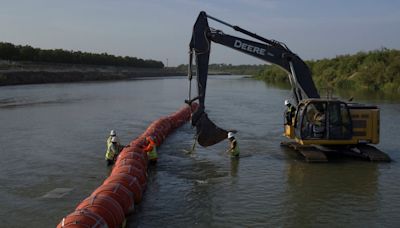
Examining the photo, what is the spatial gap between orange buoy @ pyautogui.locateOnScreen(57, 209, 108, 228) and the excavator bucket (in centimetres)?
822

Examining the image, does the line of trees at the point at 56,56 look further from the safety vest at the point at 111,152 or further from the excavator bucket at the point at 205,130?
the excavator bucket at the point at 205,130

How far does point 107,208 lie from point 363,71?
65386mm

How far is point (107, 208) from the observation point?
985 centimetres

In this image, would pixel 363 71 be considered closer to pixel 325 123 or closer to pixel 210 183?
pixel 325 123

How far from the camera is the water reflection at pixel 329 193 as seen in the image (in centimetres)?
1188

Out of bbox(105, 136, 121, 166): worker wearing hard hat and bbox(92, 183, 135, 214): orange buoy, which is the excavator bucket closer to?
bbox(105, 136, 121, 166): worker wearing hard hat

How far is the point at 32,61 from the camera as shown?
104250mm

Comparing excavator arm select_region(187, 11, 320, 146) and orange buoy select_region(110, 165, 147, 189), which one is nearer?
orange buoy select_region(110, 165, 147, 189)

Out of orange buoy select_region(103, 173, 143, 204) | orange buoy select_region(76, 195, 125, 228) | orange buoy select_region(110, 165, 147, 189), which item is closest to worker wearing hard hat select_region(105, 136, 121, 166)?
orange buoy select_region(110, 165, 147, 189)

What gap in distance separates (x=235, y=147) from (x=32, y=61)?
312 feet

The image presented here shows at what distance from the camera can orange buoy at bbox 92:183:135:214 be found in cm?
1076

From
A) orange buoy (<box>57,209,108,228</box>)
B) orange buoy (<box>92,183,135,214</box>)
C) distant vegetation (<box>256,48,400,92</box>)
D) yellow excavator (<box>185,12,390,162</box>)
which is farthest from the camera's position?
distant vegetation (<box>256,48,400,92</box>)

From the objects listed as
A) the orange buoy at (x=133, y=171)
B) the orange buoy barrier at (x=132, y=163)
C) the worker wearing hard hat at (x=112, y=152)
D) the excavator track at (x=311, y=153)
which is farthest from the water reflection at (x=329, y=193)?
the worker wearing hard hat at (x=112, y=152)

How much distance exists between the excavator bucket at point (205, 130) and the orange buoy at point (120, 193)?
6.11m
